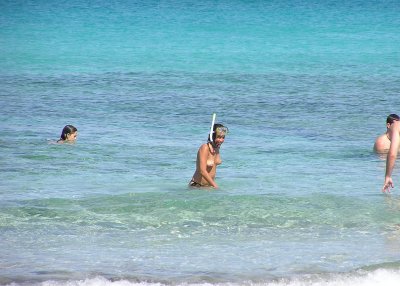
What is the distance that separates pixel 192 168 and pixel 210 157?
2.18 meters

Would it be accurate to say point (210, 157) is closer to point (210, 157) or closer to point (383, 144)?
point (210, 157)

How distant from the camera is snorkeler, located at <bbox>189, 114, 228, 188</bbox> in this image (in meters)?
10.9

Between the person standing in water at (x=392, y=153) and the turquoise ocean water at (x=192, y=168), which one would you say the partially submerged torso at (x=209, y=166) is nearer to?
the turquoise ocean water at (x=192, y=168)

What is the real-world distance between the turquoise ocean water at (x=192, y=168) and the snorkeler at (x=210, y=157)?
28 centimetres

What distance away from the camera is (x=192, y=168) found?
13.5 metres

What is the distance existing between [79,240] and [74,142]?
19.4 ft

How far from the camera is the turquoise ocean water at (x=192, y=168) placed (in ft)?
28.2

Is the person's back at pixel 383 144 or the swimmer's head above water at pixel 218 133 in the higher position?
the swimmer's head above water at pixel 218 133

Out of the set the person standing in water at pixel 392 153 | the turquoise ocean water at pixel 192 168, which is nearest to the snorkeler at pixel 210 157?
the turquoise ocean water at pixel 192 168

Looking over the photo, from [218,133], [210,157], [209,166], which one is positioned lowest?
[209,166]

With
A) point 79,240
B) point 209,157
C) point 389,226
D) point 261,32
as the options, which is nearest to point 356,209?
point 389,226

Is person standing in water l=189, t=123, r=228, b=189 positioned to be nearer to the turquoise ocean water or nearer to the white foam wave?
the turquoise ocean water

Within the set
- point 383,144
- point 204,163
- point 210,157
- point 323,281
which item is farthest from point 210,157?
point 383,144

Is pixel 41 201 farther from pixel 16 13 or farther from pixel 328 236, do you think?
pixel 16 13
